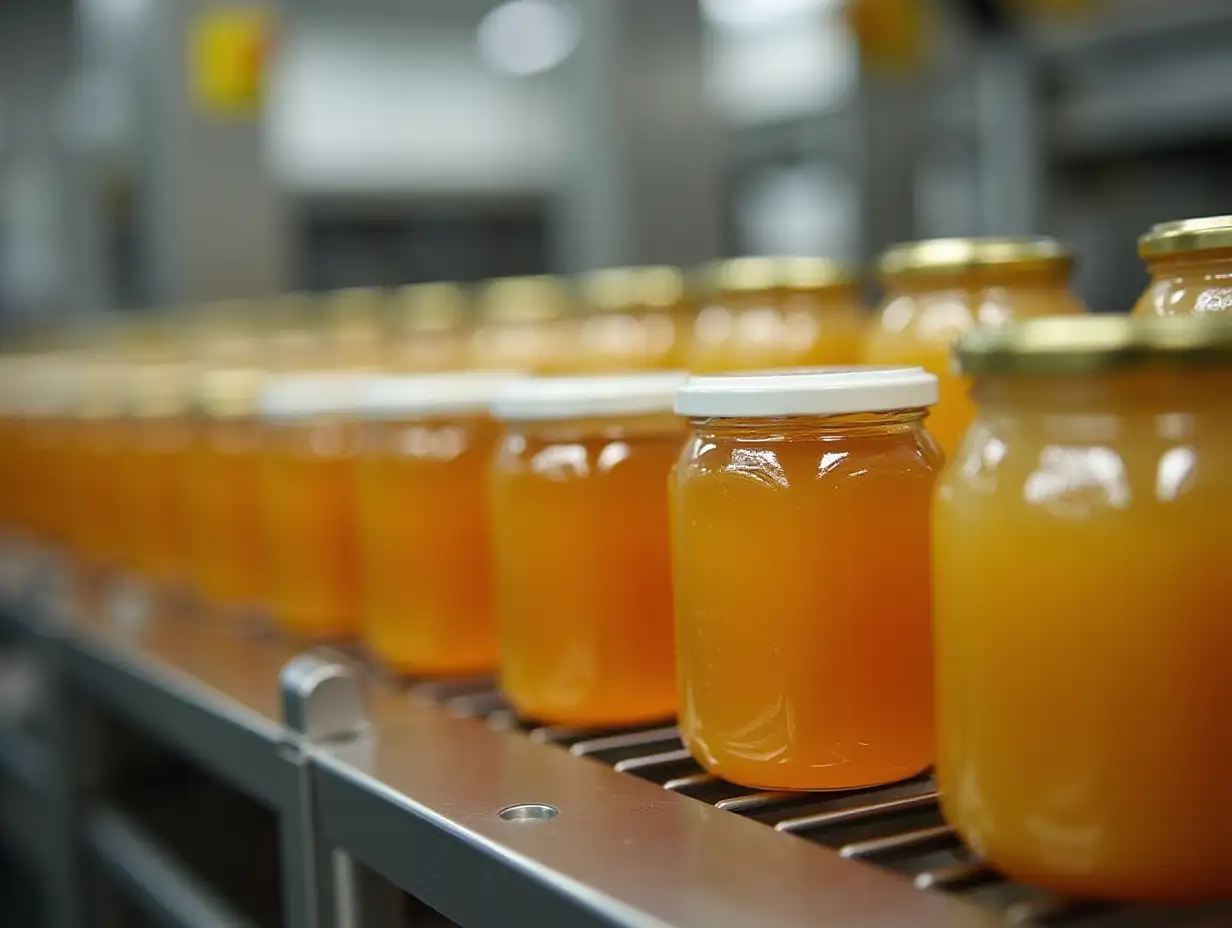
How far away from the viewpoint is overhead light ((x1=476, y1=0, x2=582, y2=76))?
7.18 m

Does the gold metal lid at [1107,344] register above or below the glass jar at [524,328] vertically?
below

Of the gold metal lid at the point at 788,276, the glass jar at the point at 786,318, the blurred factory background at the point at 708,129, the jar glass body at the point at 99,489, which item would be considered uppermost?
the blurred factory background at the point at 708,129

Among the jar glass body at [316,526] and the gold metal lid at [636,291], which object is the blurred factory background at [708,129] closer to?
the gold metal lid at [636,291]

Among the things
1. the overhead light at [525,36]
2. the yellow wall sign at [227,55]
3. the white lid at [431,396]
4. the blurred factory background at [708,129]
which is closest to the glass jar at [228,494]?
the white lid at [431,396]

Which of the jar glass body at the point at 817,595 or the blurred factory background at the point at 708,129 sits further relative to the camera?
the blurred factory background at the point at 708,129

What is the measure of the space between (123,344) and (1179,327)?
8.32 feet

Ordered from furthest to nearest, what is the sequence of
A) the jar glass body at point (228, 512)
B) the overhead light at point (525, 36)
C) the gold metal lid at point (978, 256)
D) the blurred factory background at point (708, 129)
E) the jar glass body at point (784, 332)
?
1. the overhead light at point (525, 36)
2. the blurred factory background at point (708, 129)
3. the jar glass body at point (228, 512)
4. the jar glass body at point (784, 332)
5. the gold metal lid at point (978, 256)

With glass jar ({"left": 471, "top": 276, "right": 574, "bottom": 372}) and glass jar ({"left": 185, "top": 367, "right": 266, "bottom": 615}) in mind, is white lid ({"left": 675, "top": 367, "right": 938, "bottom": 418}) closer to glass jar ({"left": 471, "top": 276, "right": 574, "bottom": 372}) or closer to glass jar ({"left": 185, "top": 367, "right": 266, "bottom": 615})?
glass jar ({"left": 471, "top": 276, "right": 574, "bottom": 372})

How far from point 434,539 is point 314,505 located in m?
0.22

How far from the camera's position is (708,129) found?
248 centimetres

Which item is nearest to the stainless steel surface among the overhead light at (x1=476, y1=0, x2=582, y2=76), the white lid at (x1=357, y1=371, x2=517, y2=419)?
the white lid at (x1=357, y1=371, x2=517, y2=419)

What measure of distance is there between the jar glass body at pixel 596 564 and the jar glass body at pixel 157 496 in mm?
750

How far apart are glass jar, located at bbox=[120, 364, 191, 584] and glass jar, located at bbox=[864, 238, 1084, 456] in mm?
897

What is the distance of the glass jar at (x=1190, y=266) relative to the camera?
2.12ft
